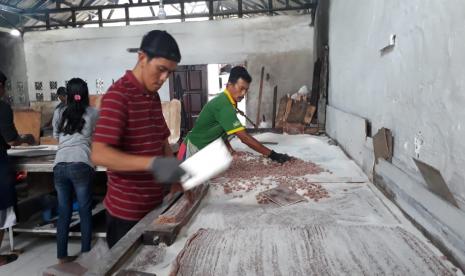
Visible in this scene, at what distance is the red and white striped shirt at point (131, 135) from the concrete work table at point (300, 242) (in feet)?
0.77

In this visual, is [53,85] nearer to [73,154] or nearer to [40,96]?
[40,96]

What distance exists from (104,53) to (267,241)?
7686mm

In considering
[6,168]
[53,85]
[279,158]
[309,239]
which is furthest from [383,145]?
[53,85]

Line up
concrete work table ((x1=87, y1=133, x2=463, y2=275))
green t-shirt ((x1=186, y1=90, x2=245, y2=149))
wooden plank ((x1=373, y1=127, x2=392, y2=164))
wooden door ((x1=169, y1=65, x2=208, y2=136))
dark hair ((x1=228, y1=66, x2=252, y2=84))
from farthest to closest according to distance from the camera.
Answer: wooden door ((x1=169, y1=65, x2=208, y2=136)), dark hair ((x1=228, y1=66, x2=252, y2=84)), green t-shirt ((x1=186, y1=90, x2=245, y2=149)), wooden plank ((x1=373, y1=127, x2=392, y2=164)), concrete work table ((x1=87, y1=133, x2=463, y2=275))

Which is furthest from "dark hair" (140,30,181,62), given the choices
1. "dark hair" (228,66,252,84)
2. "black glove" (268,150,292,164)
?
"black glove" (268,150,292,164)

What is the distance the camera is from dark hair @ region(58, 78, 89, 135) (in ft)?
8.26

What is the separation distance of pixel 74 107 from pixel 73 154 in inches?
14.4

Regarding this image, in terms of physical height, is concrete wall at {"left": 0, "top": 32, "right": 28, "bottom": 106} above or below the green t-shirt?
above

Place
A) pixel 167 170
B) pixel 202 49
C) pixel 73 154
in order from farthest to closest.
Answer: pixel 202 49, pixel 73 154, pixel 167 170

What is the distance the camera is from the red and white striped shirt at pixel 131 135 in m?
1.20

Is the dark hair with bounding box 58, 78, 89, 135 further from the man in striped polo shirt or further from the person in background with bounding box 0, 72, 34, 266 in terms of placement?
the man in striped polo shirt

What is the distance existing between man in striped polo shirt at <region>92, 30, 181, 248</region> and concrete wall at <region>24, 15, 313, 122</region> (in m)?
A: 6.04

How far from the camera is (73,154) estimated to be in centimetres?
258

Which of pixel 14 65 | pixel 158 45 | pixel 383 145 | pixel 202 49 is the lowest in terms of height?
pixel 383 145
